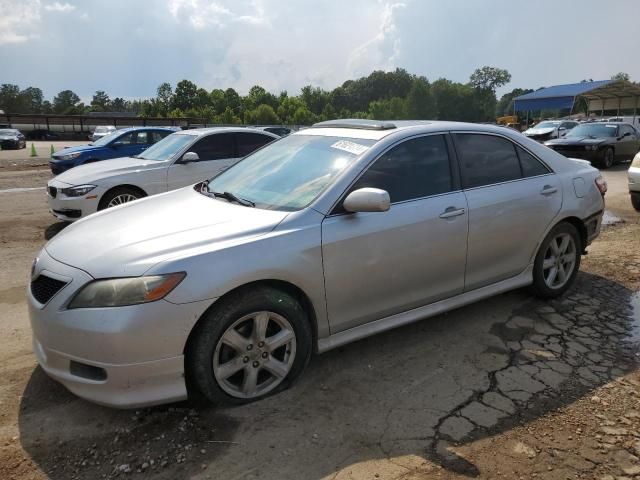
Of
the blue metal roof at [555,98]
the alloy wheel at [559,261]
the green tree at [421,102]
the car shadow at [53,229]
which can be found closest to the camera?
the alloy wheel at [559,261]

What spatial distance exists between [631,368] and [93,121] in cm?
5964

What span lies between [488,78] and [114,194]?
118233 mm

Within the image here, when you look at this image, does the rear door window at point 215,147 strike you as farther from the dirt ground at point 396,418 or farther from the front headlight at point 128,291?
the front headlight at point 128,291

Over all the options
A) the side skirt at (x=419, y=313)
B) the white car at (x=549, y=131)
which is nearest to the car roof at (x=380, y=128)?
the side skirt at (x=419, y=313)

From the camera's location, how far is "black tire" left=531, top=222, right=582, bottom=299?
14.5ft

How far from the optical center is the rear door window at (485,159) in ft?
13.0

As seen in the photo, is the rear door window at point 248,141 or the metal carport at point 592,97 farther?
the metal carport at point 592,97

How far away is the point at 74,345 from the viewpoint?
2672 mm

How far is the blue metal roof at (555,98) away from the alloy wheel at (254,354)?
1688 inches

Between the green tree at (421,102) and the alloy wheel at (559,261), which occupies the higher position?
the green tree at (421,102)

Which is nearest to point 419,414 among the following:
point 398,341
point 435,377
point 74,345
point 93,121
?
point 435,377

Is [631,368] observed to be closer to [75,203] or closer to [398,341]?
[398,341]

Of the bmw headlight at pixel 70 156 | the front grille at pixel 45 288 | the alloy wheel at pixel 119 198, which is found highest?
the bmw headlight at pixel 70 156

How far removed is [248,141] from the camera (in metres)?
8.91
